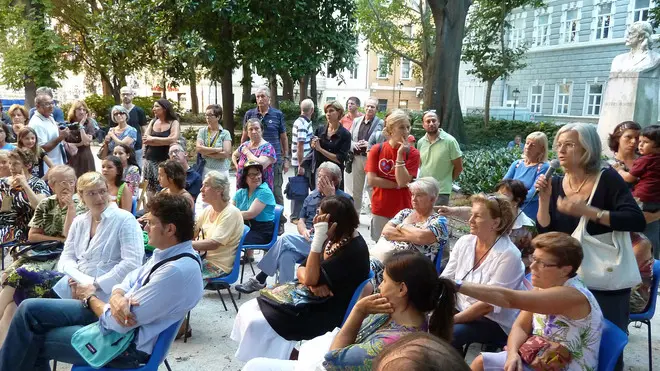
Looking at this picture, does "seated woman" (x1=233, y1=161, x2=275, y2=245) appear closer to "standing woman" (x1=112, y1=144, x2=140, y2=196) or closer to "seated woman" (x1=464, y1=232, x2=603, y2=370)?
"standing woman" (x1=112, y1=144, x2=140, y2=196)

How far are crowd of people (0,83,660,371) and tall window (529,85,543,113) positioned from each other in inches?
1229

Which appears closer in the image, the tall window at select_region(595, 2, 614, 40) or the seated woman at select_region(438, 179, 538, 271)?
the seated woman at select_region(438, 179, 538, 271)

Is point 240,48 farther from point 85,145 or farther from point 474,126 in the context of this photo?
point 474,126

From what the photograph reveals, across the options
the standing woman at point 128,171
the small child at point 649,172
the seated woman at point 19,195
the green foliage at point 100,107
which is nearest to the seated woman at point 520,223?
the small child at point 649,172

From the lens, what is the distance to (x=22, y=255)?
396 centimetres

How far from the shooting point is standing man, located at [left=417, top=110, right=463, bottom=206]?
18.9ft

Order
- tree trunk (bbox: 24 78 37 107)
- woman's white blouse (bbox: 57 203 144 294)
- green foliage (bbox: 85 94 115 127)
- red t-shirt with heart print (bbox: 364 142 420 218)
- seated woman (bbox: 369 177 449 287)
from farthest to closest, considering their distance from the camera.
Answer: green foliage (bbox: 85 94 115 127), tree trunk (bbox: 24 78 37 107), red t-shirt with heart print (bbox: 364 142 420 218), seated woman (bbox: 369 177 449 287), woman's white blouse (bbox: 57 203 144 294)

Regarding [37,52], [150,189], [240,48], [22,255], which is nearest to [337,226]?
[22,255]

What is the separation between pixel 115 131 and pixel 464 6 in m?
9.45

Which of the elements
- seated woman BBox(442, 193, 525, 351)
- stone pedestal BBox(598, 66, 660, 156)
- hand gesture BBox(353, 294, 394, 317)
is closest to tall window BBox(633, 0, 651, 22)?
stone pedestal BBox(598, 66, 660, 156)

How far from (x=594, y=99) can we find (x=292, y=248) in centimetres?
2921

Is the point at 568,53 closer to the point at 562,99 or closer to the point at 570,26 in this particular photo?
the point at 570,26

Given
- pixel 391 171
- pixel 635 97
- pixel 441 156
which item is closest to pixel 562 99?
pixel 635 97

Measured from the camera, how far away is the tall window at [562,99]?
100 ft
